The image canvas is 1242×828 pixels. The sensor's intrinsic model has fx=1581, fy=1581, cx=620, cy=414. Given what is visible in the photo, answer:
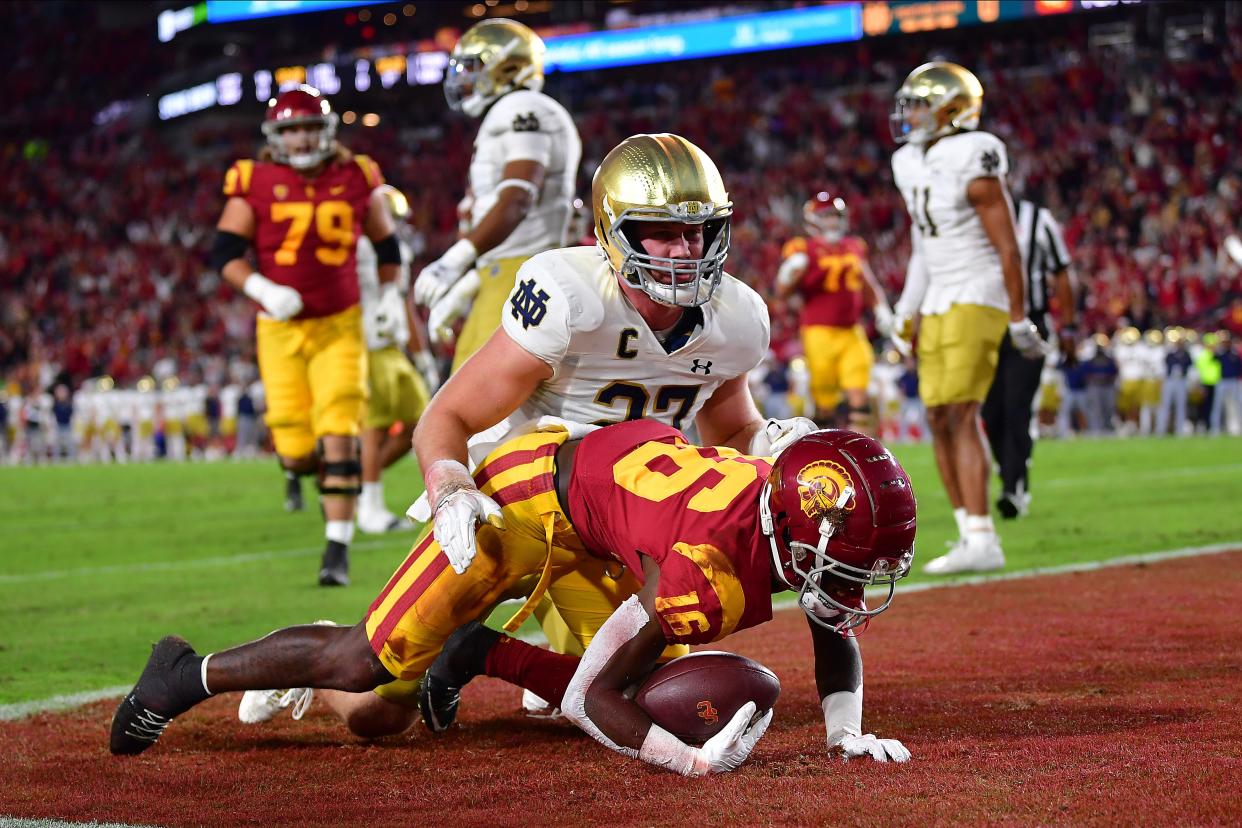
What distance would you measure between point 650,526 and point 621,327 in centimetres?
52

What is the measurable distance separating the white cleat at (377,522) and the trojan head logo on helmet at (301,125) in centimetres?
257

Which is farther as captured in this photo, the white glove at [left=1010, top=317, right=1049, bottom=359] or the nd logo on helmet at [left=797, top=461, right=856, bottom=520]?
the white glove at [left=1010, top=317, right=1049, bottom=359]

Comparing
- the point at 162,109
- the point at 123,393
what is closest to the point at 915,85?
the point at 123,393

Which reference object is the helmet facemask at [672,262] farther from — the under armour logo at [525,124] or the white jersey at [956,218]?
the white jersey at [956,218]

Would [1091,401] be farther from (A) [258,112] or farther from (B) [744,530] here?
(A) [258,112]

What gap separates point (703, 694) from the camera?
3170mm

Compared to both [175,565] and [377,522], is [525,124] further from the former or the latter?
[377,522]

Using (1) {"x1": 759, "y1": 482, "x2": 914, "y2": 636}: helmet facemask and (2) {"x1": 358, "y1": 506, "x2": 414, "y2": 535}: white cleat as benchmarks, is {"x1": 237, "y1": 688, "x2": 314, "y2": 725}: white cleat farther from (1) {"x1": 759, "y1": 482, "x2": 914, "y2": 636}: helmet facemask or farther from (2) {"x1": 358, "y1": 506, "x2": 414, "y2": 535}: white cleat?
(2) {"x1": 358, "y1": 506, "x2": 414, "y2": 535}: white cleat

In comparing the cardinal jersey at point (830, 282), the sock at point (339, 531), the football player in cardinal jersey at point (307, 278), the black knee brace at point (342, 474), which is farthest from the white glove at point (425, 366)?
the cardinal jersey at point (830, 282)

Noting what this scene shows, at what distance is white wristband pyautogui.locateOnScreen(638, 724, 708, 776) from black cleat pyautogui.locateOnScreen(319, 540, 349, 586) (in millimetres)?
3495

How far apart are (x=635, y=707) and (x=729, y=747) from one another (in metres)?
0.22

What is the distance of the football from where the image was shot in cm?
317

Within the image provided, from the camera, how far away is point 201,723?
396 centimetres

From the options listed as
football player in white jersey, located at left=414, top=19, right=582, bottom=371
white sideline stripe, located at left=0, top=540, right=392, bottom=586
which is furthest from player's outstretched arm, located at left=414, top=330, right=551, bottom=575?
white sideline stripe, located at left=0, top=540, right=392, bottom=586
